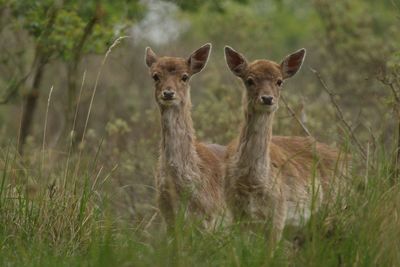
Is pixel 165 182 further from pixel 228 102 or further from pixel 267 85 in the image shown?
pixel 228 102

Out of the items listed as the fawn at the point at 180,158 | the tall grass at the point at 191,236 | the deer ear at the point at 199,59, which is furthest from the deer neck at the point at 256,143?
the tall grass at the point at 191,236

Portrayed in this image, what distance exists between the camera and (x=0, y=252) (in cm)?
828

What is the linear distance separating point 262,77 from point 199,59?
950mm

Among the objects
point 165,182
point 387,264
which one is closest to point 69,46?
point 165,182

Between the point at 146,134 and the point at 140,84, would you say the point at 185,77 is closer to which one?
the point at 146,134

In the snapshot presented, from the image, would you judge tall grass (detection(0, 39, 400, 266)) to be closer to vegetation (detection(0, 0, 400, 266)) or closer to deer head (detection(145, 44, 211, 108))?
vegetation (detection(0, 0, 400, 266))

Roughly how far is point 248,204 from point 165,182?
863 millimetres

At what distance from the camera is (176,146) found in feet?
34.2

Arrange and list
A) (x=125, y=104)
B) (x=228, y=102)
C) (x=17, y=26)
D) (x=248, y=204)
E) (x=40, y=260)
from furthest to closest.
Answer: (x=125, y=104) < (x=228, y=102) < (x=17, y=26) < (x=248, y=204) < (x=40, y=260)

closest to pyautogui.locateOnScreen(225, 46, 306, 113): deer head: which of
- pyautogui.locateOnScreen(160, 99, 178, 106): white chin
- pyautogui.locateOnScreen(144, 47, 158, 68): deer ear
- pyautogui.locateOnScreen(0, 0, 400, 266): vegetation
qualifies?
pyautogui.locateOnScreen(0, 0, 400, 266): vegetation

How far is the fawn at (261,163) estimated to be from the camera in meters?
9.90

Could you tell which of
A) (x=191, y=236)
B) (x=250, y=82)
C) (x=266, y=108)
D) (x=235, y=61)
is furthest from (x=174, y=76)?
(x=191, y=236)

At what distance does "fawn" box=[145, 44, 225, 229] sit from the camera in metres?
10.1

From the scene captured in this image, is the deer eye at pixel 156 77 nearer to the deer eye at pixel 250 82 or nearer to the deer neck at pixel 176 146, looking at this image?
the deer neck at pixel 176 146
